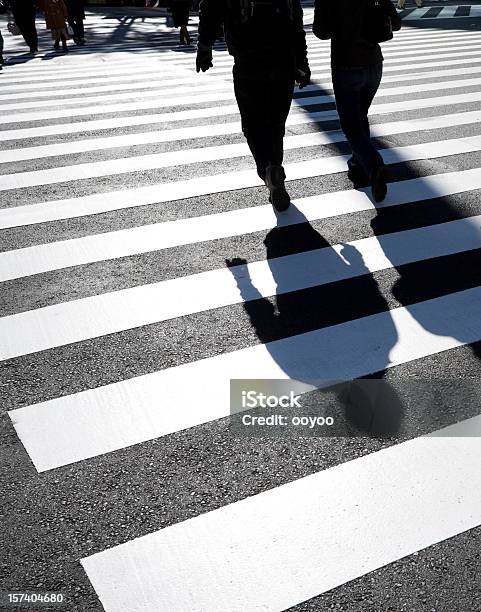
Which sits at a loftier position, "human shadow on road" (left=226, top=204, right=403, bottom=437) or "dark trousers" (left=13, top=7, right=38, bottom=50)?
"human shadow on road" (left=226, top=204, right=403, bottom=437)

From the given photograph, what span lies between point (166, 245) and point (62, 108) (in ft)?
16.8

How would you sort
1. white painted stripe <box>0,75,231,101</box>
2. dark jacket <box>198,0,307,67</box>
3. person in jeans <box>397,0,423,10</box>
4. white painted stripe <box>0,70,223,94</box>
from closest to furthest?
dark jacket <box>198,0,307,67</box>, white painted stripe <box>0,75,231,101</box>, white painted stripe <box>0,70,223,94</box>, person in jeans <box>397,0,423,10</box>

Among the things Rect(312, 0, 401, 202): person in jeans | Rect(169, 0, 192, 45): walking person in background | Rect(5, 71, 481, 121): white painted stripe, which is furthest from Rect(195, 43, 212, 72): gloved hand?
Rect(169, 0, 192, 45): walking person in background

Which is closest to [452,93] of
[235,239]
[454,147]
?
[454,147]

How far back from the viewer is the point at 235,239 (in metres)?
4.68

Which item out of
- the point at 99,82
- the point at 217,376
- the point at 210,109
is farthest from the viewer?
the point at 99,82

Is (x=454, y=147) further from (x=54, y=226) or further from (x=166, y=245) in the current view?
(x=54, y=226)

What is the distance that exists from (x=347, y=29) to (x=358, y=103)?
565 mm

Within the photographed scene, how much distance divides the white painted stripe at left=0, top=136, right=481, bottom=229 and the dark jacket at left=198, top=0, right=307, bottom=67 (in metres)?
1.29

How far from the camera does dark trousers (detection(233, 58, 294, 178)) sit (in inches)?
183

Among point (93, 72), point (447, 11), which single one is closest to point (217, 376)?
point (93, 72)

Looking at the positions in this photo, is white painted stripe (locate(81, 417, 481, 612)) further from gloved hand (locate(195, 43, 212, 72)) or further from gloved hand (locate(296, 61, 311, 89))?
gloved hand (locate(195, 43, 212, 72))

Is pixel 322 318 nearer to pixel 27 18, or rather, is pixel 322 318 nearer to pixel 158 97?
pixel 158 97

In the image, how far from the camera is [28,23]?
15250 mm
